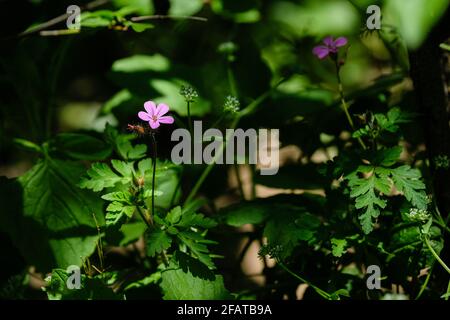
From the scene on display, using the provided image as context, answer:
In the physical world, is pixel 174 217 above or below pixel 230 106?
below

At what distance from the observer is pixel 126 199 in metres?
1.35

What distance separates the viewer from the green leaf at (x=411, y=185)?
129 cm

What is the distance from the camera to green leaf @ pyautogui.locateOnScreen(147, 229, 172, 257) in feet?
4.20

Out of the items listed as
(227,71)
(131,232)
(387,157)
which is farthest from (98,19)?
(387,157)

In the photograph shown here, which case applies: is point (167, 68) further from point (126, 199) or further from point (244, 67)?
point (126, 199)

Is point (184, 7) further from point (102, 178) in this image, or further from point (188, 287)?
point (188, 287)

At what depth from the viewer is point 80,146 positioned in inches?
70.0

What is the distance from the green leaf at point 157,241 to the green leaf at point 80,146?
50 centimetres

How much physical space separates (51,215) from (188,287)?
51cm

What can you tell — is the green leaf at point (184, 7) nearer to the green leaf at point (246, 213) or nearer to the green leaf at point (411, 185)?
the green leaf at point (246, 213)

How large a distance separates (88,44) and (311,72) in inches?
57.9

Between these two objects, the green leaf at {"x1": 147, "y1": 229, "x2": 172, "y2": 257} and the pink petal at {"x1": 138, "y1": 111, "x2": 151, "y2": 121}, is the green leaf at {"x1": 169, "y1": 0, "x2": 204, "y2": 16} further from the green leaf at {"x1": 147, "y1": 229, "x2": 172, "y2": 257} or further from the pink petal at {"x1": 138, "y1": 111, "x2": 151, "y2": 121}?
the green leaf at {"x1": 147, "y1": 229, "x2": 172, "y2": 257}

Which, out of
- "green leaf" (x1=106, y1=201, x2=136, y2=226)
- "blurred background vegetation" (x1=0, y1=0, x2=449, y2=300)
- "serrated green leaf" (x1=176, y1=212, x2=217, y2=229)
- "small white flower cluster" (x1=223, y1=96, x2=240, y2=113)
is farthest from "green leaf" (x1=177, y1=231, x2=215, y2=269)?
"blurred background vegetation" (x1=0, y1=0, x2=449, y2=300)
